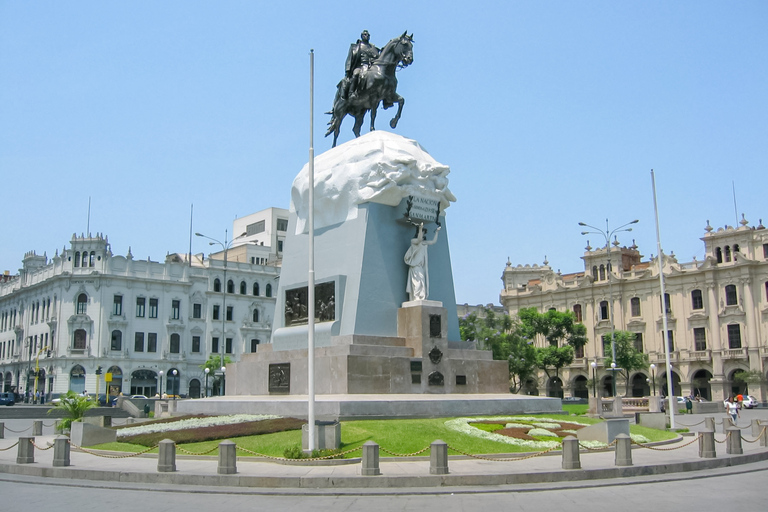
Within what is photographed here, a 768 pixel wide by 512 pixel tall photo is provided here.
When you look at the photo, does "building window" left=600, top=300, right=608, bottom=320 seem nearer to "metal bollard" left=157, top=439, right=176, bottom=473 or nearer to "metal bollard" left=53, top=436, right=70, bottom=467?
"metal bollard" left=53, top=436, right=70, bottom=467

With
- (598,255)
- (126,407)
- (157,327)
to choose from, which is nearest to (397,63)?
(126,407)

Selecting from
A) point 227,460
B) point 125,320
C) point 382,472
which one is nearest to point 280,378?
point 227,460

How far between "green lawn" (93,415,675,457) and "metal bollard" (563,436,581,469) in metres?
2.56

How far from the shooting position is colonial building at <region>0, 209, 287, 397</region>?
229 feet

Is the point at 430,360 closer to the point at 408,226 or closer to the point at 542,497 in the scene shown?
the point at 408,226

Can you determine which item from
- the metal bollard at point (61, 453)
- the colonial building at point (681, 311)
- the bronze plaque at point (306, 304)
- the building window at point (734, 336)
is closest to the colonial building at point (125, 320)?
the colonial building at point (681, 311)

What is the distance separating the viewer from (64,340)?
229 ft

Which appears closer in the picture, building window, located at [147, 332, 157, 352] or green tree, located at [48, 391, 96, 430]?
green tree, located at [48, 391, 96, 430]

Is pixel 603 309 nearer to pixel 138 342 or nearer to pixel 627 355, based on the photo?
pixel 627 355

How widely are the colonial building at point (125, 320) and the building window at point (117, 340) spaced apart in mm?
92

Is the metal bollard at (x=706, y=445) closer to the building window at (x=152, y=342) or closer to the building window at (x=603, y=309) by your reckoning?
the building window at (x=152, y=342)

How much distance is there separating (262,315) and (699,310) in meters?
42.9

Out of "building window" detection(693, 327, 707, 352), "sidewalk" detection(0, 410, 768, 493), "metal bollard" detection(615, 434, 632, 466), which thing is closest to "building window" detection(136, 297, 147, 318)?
"building window" detection(693, 327, 707, 352)

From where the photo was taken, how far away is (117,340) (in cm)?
7081
